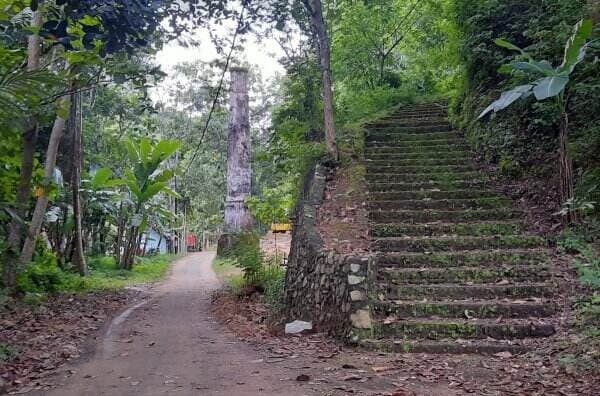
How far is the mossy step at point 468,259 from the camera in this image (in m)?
6.46

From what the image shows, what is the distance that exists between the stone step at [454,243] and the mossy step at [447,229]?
273 millimetres

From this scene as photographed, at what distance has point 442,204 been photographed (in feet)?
27.3

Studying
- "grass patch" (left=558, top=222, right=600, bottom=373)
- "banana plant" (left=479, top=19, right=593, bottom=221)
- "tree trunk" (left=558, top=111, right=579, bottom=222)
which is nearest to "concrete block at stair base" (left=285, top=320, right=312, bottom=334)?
"grass patch" (left=558, top=222, right=600, bottom=373)

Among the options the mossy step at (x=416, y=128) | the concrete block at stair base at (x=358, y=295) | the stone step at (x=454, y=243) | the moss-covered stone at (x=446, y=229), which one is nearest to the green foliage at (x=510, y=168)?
the moss-covered stone at (x=446, y=229)

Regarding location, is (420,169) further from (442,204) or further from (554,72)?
(554,72)

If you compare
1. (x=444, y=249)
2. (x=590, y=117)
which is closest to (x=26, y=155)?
(x=444, y=249)

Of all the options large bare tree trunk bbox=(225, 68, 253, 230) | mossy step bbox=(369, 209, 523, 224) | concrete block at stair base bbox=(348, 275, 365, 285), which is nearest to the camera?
concrete block at stair base bbox=(348, 275, 365, 285)

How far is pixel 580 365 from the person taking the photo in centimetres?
416

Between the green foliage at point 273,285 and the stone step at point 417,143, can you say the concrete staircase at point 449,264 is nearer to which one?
the stone step at point 417,143

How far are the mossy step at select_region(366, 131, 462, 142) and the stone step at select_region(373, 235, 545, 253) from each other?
464 centimetres

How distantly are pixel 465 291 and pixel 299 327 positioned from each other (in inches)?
78.2

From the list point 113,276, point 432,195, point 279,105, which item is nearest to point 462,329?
point 432,195

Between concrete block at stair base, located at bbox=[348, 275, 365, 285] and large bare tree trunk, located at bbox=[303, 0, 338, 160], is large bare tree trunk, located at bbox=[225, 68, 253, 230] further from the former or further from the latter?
concrete block at stair base, located at bbox=[348, 275, 365, 285]

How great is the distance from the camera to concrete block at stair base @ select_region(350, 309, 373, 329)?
5438mm
